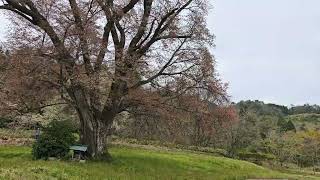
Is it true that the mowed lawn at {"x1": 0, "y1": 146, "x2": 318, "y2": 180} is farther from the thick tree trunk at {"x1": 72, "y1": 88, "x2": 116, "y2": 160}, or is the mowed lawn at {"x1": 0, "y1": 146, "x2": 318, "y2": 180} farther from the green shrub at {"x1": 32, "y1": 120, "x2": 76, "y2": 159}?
the thick tree trunk at {"x1": 72, "y1": 88, "x2": 116, "y2": 160}

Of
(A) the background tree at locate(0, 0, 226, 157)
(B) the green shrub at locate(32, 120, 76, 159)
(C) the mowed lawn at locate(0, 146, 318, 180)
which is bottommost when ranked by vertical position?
(C) the mowed lawn at locate(0, 146, 318, 180)

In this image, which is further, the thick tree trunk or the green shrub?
the thick tree trunk

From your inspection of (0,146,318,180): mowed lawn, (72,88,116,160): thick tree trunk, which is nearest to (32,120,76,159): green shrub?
(0,146,318,180): mowed lawn

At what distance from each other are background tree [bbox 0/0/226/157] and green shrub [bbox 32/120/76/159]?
1660mm

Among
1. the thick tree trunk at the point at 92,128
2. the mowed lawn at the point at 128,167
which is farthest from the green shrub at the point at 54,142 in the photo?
the thick tree trunk at the point at 92,128

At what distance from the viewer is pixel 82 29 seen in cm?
2120

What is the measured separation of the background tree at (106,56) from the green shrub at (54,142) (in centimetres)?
166

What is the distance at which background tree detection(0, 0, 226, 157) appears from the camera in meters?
21.4

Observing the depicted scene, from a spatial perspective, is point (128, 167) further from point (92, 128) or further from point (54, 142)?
point (54, 142)

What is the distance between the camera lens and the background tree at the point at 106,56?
21.4 meters

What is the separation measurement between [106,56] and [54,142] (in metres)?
4.77

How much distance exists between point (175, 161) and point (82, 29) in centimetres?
1132

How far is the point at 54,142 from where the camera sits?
71.2ft

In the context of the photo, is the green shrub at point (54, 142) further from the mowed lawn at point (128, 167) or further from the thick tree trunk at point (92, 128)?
the thick tree trunk at point (92, 128)
